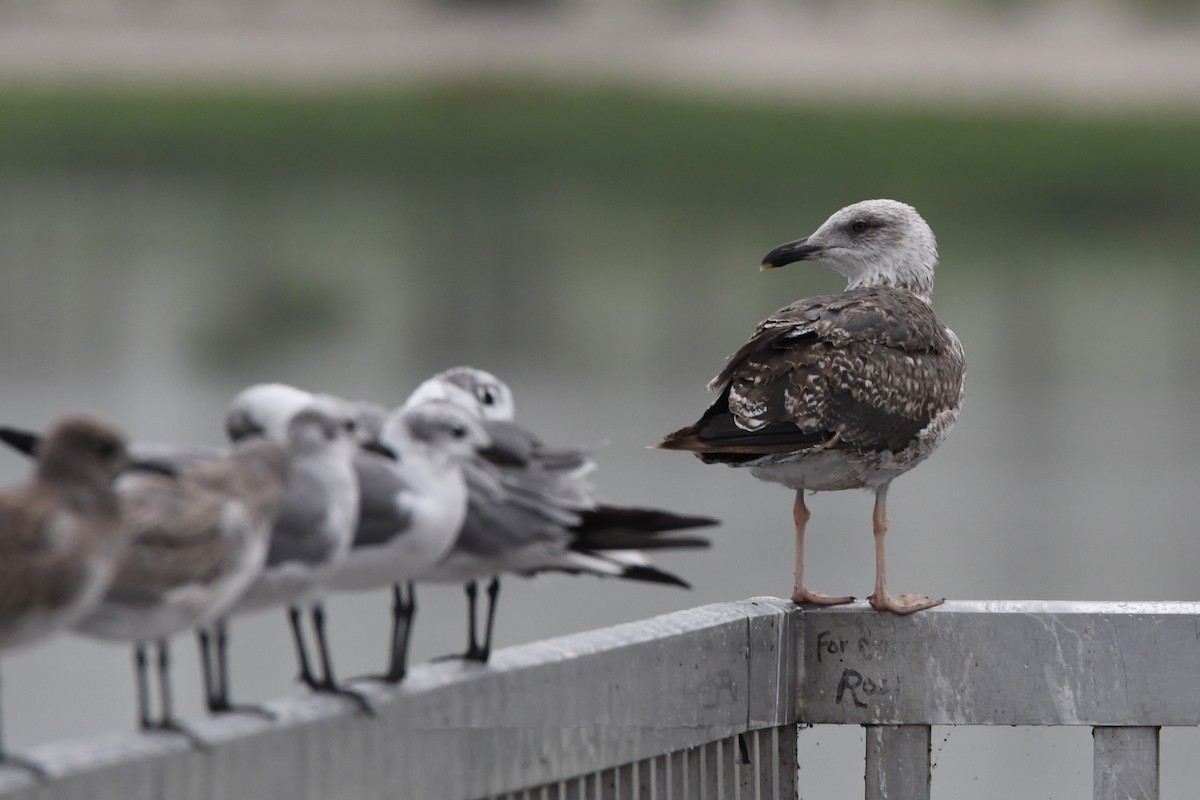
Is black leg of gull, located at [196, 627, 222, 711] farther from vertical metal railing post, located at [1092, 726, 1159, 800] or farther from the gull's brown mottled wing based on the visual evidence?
vertical metal railing post, located at [1092, 726, 1159, 800]

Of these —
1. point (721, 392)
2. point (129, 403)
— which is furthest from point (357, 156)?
point (721, 392)

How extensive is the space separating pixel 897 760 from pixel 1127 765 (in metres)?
0.49

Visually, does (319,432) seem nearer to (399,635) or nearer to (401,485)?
(401,485)

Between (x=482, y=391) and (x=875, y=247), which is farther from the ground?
(x=875, y=247)

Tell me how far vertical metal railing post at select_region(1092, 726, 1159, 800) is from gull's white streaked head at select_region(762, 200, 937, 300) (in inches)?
70.4

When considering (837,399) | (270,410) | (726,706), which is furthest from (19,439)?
(837,399)

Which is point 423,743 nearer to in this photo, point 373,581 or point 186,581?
point 373,581

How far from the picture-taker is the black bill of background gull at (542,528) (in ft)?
11.6

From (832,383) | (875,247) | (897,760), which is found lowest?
(897,760)

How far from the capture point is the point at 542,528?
3533 mm

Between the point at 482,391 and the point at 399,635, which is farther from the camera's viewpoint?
the point at 482,391

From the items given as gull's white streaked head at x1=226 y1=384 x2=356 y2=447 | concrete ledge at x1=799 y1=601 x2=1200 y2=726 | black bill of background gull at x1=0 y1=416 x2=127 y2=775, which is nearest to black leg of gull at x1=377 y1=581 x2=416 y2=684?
gull's white streaked head at x1=226 y1=384 x2=356 y2=447

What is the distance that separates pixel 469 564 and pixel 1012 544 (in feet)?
38.5

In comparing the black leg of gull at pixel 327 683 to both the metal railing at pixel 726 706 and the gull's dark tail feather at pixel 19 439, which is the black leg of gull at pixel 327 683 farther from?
the gull's dark tail feather at pixel 19 439
